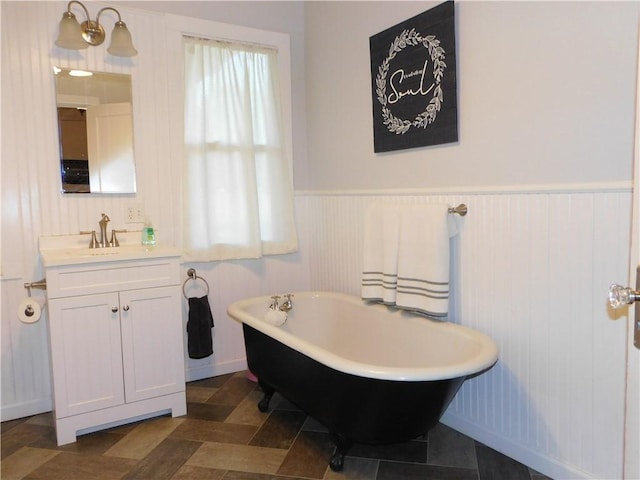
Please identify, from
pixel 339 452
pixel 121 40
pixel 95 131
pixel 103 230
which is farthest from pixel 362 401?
pixel 121 40

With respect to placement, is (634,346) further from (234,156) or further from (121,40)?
(121,40)

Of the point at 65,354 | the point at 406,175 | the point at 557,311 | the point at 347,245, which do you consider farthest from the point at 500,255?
the point at 65,354

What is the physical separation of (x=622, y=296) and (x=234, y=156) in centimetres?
257

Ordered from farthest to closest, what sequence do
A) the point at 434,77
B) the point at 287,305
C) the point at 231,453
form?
the point at 287,305
the point at 434,77
the point at 231,453

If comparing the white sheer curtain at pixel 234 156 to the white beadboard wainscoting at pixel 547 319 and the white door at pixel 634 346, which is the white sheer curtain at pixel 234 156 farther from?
the white door at pixel 634 346

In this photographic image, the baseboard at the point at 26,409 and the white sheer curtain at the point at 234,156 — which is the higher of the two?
the white sheer curtain at the point at 234,156

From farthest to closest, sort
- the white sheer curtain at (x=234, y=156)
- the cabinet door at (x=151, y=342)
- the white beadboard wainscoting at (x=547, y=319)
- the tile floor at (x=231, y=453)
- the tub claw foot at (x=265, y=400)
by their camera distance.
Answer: the white sheer curtain at (x=234, y=156), the tub claw foot at (x=265, y=400), the cabinet door at (x=151, y=342), the tile floor at (x=231, y=453), the white beadboard wainscoting at (x=547, y=319)

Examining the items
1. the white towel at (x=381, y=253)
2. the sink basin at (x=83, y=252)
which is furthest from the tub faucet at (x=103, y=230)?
the white towel at (x=381, y=253)

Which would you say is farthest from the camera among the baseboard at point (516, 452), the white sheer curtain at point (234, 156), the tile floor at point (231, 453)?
the white sheer curtain at point (234, 156)

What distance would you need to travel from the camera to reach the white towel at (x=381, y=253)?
2.44 metres

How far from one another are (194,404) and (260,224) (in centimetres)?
122

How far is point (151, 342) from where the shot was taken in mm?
2477

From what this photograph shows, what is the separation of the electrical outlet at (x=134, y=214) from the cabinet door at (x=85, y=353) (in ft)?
2.08

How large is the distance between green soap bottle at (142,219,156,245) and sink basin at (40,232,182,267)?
0.05m
